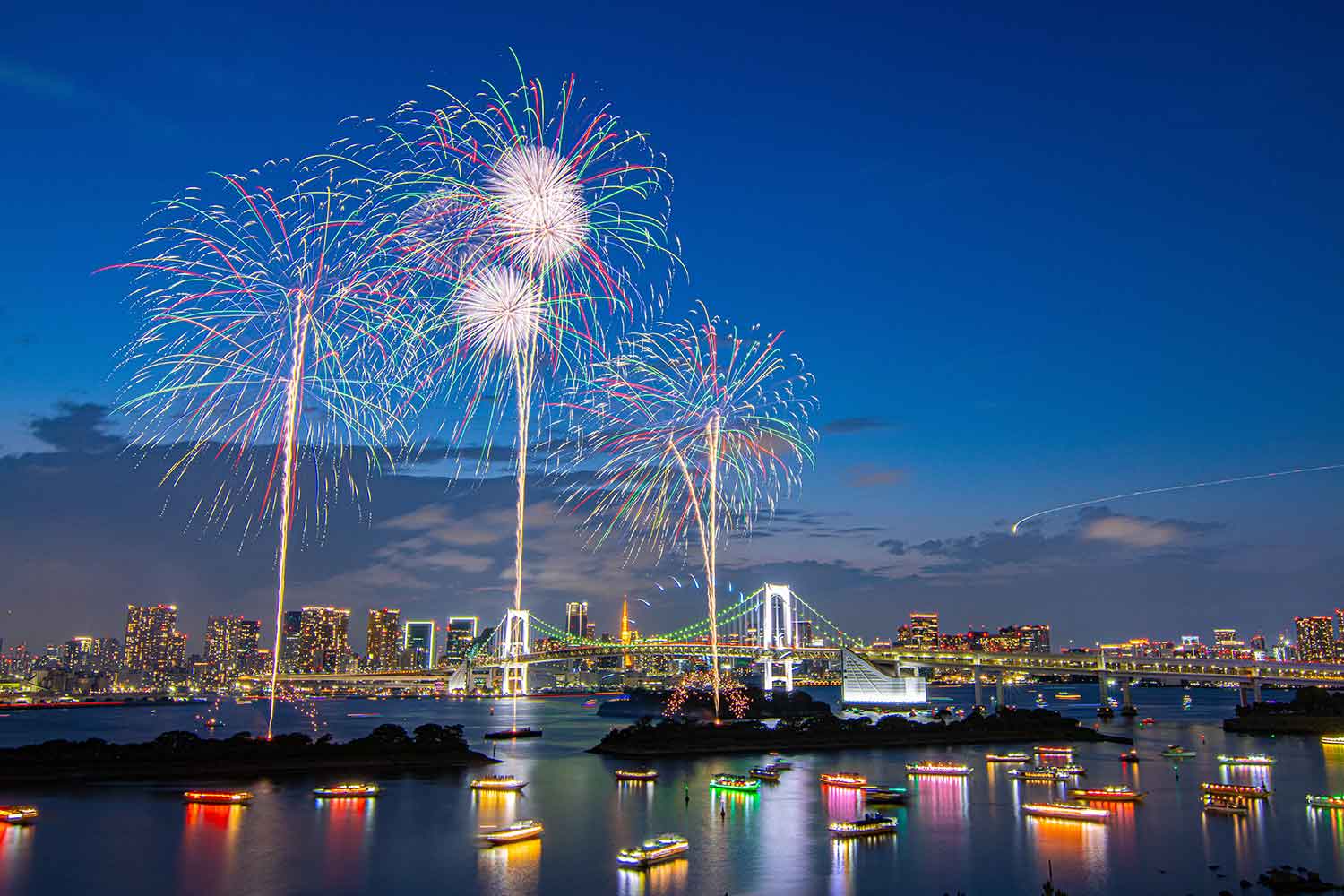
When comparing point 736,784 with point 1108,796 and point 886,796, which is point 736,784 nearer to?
point 886,796

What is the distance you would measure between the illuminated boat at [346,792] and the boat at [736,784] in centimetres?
1517

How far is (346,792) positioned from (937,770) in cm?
2911

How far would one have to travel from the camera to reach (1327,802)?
39406 millimetres

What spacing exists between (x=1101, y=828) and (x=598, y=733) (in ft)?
175

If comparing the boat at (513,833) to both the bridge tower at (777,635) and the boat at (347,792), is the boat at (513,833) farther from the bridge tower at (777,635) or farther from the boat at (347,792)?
the bridge tower at (777,635)

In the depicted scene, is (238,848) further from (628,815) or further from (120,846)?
(628,815)

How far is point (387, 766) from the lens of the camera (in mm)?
51094

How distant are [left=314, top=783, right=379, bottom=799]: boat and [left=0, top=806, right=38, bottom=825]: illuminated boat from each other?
10.1 m

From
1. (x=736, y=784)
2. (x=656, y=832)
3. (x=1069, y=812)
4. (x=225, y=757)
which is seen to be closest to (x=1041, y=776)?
(x=1069, y=812)

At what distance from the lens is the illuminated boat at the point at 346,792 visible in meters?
41.5

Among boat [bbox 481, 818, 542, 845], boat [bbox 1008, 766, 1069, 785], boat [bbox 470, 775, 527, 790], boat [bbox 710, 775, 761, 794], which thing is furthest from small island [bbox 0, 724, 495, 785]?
boat [bbox 1008, 766, 1069, 785]

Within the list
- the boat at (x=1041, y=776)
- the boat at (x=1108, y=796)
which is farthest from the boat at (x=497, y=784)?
the boat at (x=1041, y=776)

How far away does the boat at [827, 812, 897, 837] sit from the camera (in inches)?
1351

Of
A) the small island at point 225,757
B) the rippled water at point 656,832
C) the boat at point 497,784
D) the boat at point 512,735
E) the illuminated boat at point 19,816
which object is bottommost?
the boat at point 512,735
